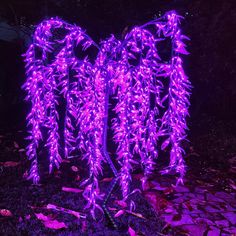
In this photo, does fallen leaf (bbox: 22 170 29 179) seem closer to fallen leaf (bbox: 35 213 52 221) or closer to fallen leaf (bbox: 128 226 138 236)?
fallen leaf (bbox: 35 213 52 221)

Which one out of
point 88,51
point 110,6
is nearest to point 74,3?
point 110,6

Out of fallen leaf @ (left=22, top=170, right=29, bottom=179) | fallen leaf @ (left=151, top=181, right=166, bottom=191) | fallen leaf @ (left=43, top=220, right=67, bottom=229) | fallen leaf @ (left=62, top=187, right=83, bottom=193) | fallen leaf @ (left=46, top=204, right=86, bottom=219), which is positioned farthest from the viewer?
fallen leaf @ (left=151, top=181, right=166, bottom=191)

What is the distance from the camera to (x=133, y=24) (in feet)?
29.7

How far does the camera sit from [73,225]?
16.1ft

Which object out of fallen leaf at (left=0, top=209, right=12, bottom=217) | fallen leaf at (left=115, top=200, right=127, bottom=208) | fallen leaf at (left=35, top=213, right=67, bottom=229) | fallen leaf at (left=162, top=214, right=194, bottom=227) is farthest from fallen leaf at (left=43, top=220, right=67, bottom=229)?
fallen leaf at (left=162, top=214, right=194, bottom=227)

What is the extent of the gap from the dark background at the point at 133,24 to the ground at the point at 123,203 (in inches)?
104

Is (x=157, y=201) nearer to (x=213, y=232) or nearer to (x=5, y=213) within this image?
(x=213, y=232)

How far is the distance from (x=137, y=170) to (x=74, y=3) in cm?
460

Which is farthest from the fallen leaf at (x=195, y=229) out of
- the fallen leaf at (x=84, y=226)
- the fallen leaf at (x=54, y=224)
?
the fallen leaf at (x=54, y=224)

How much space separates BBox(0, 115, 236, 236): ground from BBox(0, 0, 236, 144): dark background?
2645mm

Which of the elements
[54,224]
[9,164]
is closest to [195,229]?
[54,224]

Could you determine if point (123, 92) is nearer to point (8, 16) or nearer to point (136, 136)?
point (136, 136)

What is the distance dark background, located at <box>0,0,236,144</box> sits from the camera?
8461 mm

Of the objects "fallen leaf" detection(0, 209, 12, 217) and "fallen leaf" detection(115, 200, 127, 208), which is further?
"fallen leaf" detection(115, 200, 127, 208)
